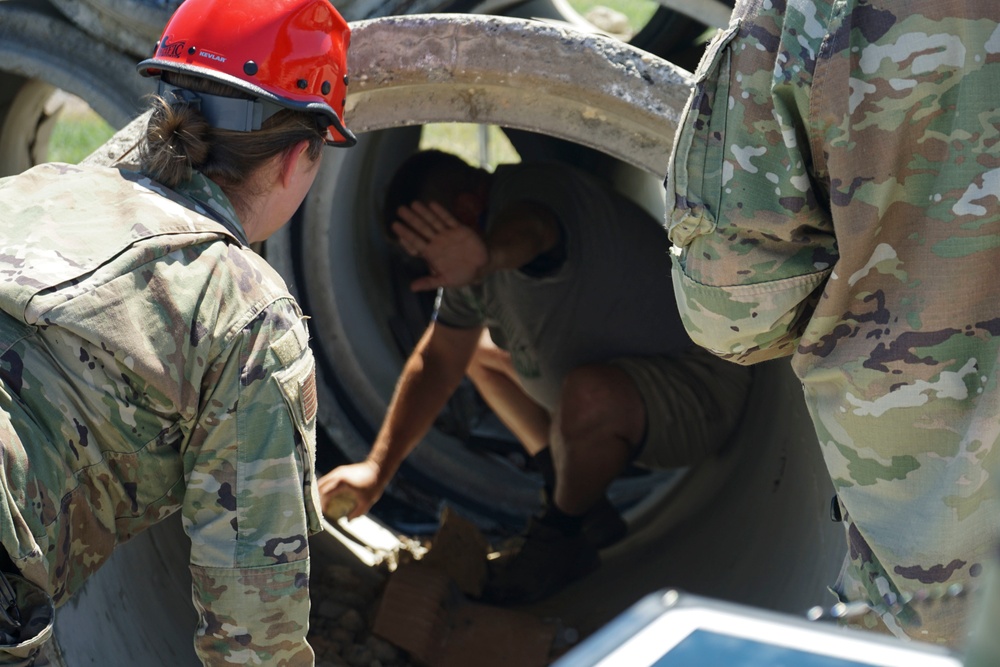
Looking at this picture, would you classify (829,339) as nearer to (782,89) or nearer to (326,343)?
(782,89)

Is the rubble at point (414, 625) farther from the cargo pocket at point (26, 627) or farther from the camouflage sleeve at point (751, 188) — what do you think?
the camouflage sleeve at point (751, 188)

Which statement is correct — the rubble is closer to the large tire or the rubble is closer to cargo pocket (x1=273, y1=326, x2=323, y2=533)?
cargo pocket (x1=273, y1=326, x2=323, y2=533)

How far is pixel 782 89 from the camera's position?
1573mm

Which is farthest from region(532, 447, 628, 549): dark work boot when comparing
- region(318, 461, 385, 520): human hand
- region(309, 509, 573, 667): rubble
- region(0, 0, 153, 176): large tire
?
region(0, 0, 153, 176): large tire

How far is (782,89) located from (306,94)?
85 centimetres

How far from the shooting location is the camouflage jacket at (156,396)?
1.68 metres

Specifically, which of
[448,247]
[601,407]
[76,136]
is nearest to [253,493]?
[448,247]

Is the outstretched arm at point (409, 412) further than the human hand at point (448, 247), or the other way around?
the human hand at point (448, 247)

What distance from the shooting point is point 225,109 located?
1915mm

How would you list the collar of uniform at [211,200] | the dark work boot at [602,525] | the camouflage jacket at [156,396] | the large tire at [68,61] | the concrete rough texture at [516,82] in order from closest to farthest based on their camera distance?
the camouflage jacket at [156,396] < the collar of uniform at [211,200] < the concrete rough texture at [516,82] < the large tire at [68,61] < the dark work boot at [602,525]

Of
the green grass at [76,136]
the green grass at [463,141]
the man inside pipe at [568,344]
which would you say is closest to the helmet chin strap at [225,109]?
the man inside pipe at [568,344]

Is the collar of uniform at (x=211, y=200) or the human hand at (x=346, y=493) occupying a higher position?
the collar of uniform at (x=211, y=200)

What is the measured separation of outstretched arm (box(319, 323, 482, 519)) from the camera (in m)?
3.25

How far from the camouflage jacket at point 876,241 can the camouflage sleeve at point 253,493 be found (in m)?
0.64
